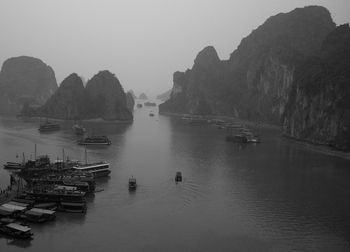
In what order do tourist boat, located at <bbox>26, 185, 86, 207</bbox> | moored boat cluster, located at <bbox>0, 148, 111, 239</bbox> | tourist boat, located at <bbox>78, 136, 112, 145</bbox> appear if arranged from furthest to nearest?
tourist boat, located at <bbox>78, 136, 112, 145</bbox>, tourist boat, located at <bbox>26, 185, 86, 207</bbox>, moored boat cluster, located at <bbox>0, 148, 111, 239</bbox>

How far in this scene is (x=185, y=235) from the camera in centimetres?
4225

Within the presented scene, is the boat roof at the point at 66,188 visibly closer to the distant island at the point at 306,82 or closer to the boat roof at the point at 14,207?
the boat roof at the point at 14,207

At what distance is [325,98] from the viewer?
102 m

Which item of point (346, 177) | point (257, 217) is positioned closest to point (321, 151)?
point (346, 177)

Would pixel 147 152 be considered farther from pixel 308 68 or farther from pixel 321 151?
pixel 308 68

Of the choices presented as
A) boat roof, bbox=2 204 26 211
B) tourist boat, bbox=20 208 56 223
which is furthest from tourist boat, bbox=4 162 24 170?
tourist boat, bbox=20 208 56 223

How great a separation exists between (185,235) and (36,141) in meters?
69.8

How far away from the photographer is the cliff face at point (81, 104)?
554 feet

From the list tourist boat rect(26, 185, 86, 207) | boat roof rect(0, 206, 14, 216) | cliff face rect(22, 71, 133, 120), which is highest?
cliff face rect(22, 71, 133, 120)

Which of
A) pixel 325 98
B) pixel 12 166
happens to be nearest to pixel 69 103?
pixel 325 98

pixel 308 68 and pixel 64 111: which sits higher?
pixel 308 68

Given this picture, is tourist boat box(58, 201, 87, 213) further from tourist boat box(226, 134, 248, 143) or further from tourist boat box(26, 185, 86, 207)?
tourist boat box(226, 134, 248, 143)

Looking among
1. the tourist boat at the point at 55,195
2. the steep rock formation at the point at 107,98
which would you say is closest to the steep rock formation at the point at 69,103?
the steep rock formation at the point at 107,98

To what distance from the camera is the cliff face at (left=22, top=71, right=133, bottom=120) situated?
169 meters
